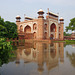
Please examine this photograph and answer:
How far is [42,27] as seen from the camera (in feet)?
90.4

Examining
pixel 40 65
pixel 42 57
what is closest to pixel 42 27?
pixel 42 57

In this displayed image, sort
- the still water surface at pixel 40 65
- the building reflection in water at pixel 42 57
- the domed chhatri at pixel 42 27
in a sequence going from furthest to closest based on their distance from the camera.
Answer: the domed chhatri at pixel 42 27
the building reflection in water at pixel 42 57
the still water surface at pixel 40 65

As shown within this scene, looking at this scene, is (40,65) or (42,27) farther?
(42,27)

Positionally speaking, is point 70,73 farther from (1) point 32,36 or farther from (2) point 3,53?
(1) point 32,36

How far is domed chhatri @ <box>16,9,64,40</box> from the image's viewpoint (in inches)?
1085

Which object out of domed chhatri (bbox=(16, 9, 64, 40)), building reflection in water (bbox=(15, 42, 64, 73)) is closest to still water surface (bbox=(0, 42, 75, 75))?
building reflection in water (bbox=(15, 42, 64, 73))

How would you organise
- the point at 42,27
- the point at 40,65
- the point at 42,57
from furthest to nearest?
the point at 42,27 → the point at 42,57 → the point at 40,65

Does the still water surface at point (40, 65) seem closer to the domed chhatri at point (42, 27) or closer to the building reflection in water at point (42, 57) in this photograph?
the building reflection in water at point (42, 57)

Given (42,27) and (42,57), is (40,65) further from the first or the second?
(42,27)

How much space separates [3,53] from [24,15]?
37.6 metres

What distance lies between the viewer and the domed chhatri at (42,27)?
27.6 metres

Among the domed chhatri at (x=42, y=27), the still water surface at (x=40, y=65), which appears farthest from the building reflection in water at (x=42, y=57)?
the domed chhatri at (x=42, y=27)

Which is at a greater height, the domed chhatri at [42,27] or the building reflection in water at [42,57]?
the domed chhatri at [42,27]

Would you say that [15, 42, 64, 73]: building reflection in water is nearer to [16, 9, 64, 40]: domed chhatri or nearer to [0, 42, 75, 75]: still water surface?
[0, 42, 75, 75]: still water surface
